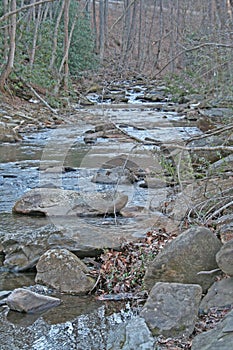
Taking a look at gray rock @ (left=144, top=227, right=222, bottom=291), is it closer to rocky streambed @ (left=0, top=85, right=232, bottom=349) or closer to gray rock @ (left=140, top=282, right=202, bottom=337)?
rocky streambed @ (left=0, top=85, right=232, bottom=349)

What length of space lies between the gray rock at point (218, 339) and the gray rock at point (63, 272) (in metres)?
1.71

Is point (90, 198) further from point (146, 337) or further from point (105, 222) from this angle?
point (146, 337)

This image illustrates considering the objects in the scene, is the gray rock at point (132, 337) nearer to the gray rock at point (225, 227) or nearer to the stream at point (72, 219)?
the stream at point (72, 219)

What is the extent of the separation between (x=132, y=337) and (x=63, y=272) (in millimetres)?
1469

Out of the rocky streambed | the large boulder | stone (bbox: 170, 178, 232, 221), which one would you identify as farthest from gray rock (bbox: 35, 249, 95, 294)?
the large boulder

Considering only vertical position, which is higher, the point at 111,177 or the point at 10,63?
the point at 10,63

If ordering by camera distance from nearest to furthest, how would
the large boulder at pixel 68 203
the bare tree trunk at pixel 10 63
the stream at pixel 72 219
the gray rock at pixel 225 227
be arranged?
the stream at pixel 72 219, the gray rock at pixel 225 227, the large boulder at pixel 68 203, the bare tree trunk at pixel 10 63

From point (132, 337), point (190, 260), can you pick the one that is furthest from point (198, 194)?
point (132, 337)

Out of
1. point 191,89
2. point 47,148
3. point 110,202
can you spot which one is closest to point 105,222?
point 110,202

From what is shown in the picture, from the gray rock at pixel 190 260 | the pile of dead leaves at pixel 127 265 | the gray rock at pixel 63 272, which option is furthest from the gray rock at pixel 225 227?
the gray rock at pixel 63 272

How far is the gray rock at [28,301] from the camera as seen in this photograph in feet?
14.4

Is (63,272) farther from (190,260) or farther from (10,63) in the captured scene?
(10,63)

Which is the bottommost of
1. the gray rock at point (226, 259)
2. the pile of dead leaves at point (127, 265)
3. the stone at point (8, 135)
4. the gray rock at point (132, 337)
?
the stone at point (8, 135)

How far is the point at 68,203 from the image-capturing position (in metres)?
7.09
